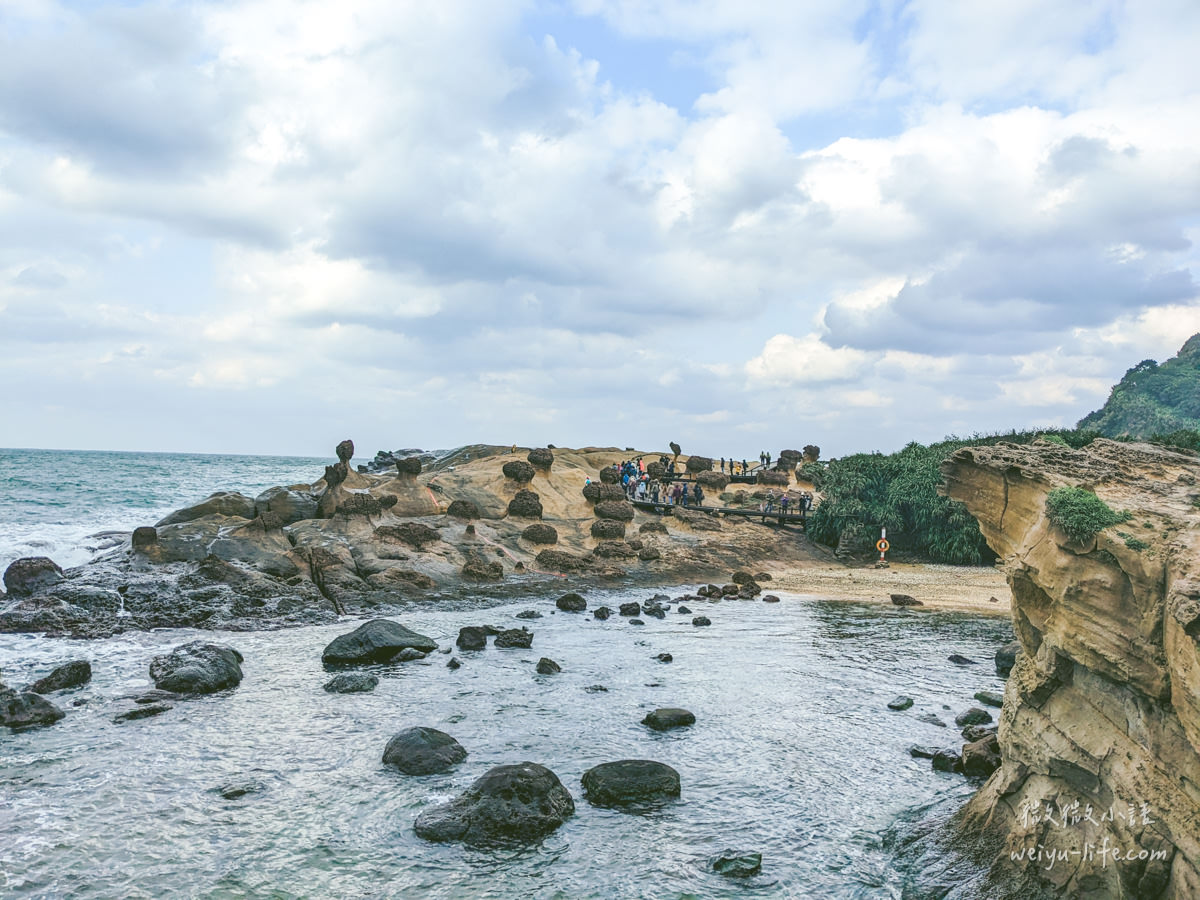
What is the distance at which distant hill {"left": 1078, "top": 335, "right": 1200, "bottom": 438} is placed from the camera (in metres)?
84.1

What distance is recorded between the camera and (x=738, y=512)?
2025 inches

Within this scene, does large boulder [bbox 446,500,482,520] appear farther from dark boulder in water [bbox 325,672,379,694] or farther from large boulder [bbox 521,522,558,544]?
dark boulder in water [bbox 325,672,379,694]

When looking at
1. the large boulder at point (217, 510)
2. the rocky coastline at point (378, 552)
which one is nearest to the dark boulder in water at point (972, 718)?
the rocky coastline at point (378, 552)

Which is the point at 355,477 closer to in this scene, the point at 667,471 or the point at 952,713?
the point at 667,471

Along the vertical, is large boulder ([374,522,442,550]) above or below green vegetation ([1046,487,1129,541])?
below

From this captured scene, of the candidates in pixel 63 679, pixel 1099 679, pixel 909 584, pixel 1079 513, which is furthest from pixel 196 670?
pixel 909 584

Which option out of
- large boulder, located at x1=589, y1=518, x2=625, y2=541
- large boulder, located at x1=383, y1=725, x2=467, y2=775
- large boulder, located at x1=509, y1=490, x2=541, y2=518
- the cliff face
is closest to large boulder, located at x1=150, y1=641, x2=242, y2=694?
large boulder, located at x1=383, y1=725, x2=467, y2=775

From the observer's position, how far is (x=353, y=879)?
10.3 metres

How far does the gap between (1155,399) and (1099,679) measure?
100 m

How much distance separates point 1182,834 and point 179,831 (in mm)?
12848

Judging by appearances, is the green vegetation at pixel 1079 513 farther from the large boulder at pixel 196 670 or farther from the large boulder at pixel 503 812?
the large boulder at pixel 196 670

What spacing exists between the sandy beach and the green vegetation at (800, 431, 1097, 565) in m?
1.75

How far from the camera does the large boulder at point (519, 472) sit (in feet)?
155

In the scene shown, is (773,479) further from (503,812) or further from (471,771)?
(503,812)
